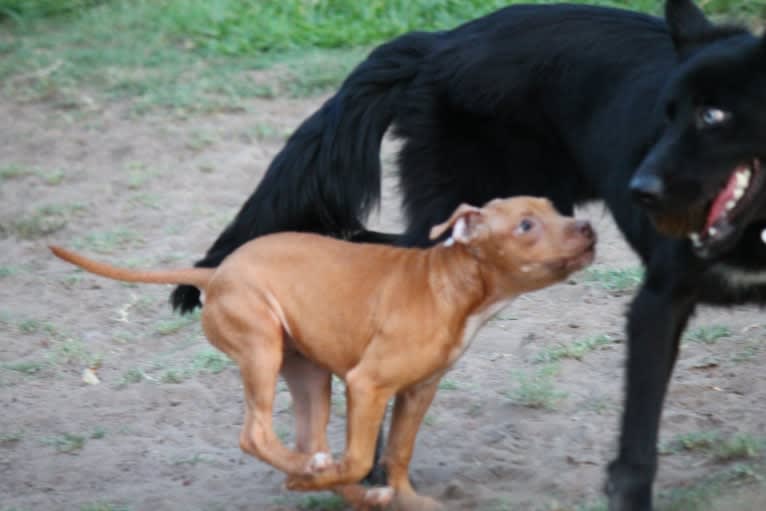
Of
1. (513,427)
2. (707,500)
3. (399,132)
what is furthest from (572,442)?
(399,132)

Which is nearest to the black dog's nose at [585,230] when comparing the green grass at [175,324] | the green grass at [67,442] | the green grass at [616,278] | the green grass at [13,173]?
the green grass at [616,278]

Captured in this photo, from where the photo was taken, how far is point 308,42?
34.1ft

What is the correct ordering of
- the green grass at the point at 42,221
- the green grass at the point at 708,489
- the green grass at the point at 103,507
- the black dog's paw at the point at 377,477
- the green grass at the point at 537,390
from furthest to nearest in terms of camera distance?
the green grass at the point at 42,221, the green grass at the point at 537,390, the black dog's paw at the point at 377,477, the green grass at the point at 103,507, the green grass at the point at 708,489

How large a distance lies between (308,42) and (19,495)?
578 cm

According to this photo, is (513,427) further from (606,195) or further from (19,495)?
(19,495)

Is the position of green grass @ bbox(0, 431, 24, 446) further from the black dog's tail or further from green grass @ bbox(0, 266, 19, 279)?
green grass @ bbox(0, 266, 19, 279)

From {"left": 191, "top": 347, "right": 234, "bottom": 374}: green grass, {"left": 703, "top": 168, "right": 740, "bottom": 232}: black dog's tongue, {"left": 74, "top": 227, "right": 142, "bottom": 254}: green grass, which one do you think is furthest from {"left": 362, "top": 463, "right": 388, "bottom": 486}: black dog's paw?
{"left": 74, "top": 227, "right": 142, "bottom": 254}: green grass

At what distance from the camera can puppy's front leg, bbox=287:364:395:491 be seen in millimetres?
4418

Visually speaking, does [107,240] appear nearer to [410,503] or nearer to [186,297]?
[186,297]

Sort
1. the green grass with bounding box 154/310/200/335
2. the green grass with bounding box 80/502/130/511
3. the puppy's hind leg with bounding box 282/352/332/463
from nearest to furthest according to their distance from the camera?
the puppy's hind leg with bounding box 282/352/332/463
the green grass with bounding box 80/502/130/511
the green grass with bounding box 154/310/200/335

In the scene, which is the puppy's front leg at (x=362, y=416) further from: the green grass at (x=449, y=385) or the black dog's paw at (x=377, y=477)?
the green grass at (x=449, y=385)

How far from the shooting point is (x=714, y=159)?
4.04 meters

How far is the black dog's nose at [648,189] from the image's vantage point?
4016 mm

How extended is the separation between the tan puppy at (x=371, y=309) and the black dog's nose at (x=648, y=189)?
0.41 meters
